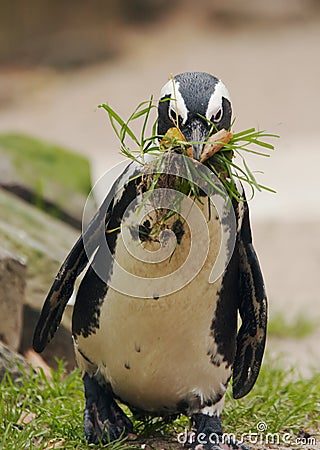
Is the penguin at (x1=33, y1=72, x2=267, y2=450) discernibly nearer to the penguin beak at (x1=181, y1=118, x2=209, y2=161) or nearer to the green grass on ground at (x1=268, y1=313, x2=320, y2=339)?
the penguin beak at (x1=181, y1=118, x2=209, y2=161)

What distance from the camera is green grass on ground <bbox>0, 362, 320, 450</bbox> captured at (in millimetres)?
3045

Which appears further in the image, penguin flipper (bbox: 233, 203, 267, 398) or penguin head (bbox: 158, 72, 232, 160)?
penguin flipper (bbox: 233, 203, 267, 398)

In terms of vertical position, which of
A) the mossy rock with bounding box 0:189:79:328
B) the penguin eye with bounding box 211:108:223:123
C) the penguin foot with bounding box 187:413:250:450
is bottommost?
the mossy rock with bounding box 0:189:79:328

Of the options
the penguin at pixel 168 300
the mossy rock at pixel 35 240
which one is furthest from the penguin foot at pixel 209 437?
the mossy rock at pixel 35 240

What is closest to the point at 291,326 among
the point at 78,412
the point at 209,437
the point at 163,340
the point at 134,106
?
the point at 78,412

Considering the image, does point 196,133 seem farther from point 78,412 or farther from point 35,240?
point 35,240

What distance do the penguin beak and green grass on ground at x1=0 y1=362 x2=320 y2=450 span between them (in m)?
0.95

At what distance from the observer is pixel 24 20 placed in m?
17.8

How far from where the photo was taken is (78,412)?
3320 millimetres

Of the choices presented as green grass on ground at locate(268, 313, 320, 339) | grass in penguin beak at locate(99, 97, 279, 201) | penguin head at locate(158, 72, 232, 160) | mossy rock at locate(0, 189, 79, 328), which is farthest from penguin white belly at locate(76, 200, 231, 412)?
green grass on ground at locate(268, 313, 320, 339)

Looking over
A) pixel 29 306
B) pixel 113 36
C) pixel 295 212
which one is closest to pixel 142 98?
pixel 113 36

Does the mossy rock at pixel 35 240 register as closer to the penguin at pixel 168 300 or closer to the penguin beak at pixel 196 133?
the penguin at pixel 168 300

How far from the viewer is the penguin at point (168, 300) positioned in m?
2.66

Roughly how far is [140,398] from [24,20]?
1572 cm
